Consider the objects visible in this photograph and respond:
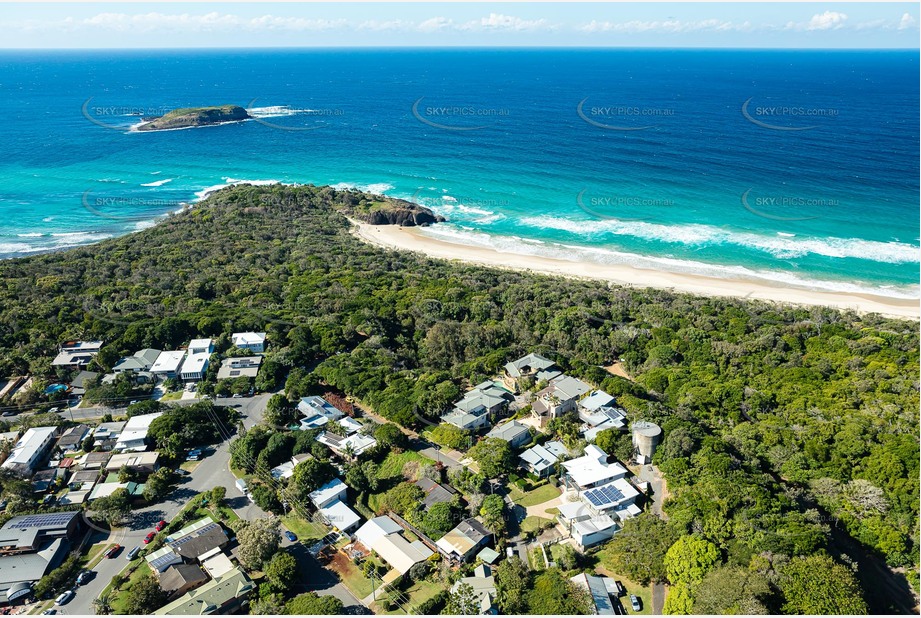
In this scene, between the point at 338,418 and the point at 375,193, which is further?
the point at 375,193

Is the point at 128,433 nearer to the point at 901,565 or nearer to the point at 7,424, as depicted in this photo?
the point at 7,424

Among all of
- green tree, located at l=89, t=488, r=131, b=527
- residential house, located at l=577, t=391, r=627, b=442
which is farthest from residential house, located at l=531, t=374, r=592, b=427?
green tree, located at l=89, t=488, r=131, b=527

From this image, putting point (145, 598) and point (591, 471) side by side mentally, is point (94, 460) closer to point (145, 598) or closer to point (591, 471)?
point (145, 598)

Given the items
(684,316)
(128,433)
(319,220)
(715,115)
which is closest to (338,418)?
(128,433)

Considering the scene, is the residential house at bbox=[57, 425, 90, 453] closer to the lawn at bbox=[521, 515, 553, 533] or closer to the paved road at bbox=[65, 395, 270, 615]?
the paved road at bbox=[65, 395, 270, 615]

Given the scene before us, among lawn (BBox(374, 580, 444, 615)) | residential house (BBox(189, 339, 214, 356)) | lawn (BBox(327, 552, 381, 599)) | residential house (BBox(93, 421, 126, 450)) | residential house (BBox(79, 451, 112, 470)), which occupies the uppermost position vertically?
residential house (BBox(189, 339, 214, 356))

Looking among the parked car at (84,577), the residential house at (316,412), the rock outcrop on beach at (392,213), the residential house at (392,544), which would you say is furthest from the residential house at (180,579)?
the rock outcrop on beach at (392,213)

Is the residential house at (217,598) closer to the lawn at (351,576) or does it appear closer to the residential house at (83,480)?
the lawn at (351,576)
